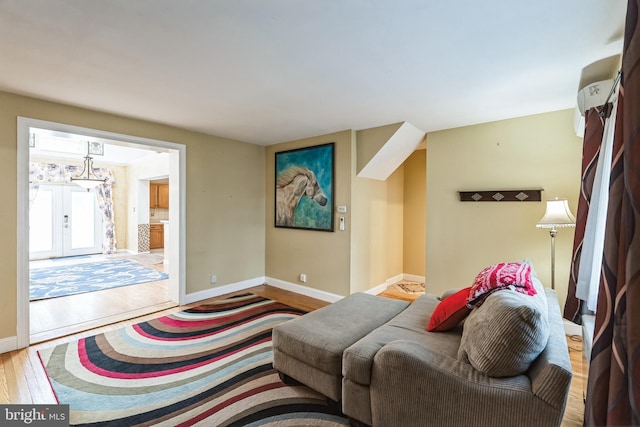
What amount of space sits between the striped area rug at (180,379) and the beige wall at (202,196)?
939 mm

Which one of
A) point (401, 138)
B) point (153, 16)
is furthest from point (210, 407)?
point (401, 138)

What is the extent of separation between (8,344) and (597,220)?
4907 millimetres

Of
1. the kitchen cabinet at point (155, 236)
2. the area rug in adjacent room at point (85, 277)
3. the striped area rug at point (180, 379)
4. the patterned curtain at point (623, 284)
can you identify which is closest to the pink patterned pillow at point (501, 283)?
the patterned curtain at point (623, 284)

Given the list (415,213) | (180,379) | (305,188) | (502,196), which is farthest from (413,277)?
(180,379)

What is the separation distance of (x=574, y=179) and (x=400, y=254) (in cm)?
289

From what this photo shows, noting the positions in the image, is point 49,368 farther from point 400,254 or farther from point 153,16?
point 400,254

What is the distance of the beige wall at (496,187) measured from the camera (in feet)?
9.95

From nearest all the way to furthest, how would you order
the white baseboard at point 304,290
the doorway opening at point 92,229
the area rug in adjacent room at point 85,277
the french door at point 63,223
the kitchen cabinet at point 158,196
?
the doorway opening at point 92,229 < the white baseboard at point 304,290 < the area rug in adjacent room at point 85,277 < the french door at point 63,223 < the kitchen cabinet at point 158,196

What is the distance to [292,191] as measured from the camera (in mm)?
4633

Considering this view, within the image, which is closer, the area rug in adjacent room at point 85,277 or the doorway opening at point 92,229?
the doorway opening at point 92,229

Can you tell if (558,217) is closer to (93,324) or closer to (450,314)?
(450,314)

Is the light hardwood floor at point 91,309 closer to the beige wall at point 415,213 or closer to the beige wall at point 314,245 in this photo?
the beige wall at point 314,245

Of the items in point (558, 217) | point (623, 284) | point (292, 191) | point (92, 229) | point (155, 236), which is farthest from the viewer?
point (155, 236)

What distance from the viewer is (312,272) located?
14.5 ft
